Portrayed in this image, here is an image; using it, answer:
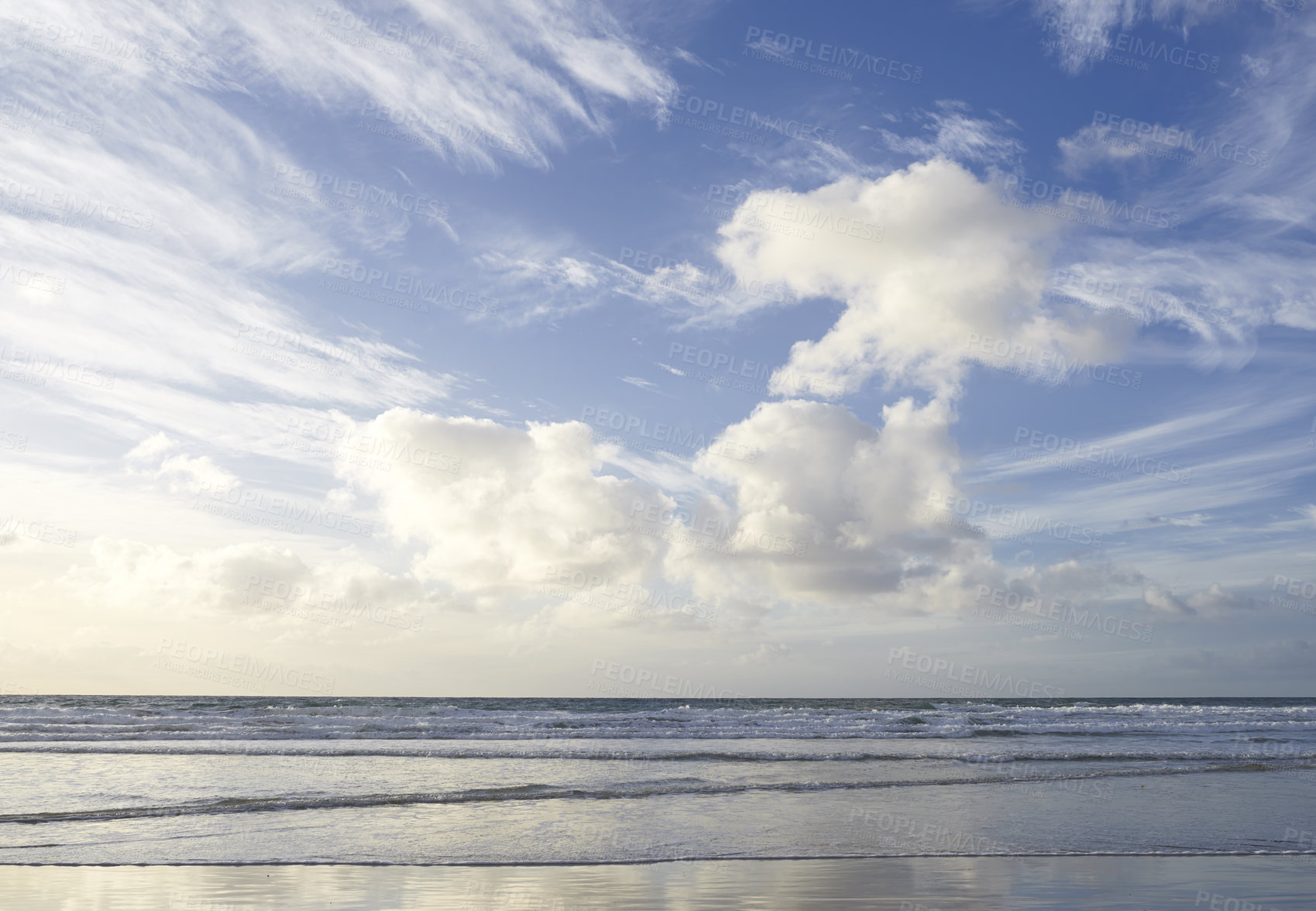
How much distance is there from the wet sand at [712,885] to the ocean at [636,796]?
562 mm

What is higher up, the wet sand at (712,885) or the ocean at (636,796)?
A: the wet sand at (712,885)

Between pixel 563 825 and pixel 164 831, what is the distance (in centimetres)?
700

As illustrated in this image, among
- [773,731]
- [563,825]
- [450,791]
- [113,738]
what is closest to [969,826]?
[563,825]

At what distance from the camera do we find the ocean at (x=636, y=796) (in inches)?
506

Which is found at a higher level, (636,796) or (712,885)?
(712,885)

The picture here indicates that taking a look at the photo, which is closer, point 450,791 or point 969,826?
point 969,826

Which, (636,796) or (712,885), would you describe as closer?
(712,885)

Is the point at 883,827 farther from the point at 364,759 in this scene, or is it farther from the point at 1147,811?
the point at 364,759

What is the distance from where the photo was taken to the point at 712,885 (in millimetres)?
10539

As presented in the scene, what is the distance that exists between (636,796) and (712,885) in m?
8.08

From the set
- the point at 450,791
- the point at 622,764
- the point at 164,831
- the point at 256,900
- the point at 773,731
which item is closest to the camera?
the point at 256,900

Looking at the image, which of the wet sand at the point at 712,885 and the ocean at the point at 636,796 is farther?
the ocean at the point at 636,796

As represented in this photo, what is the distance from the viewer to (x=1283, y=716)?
50.5m

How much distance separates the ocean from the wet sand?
1.84 ft
